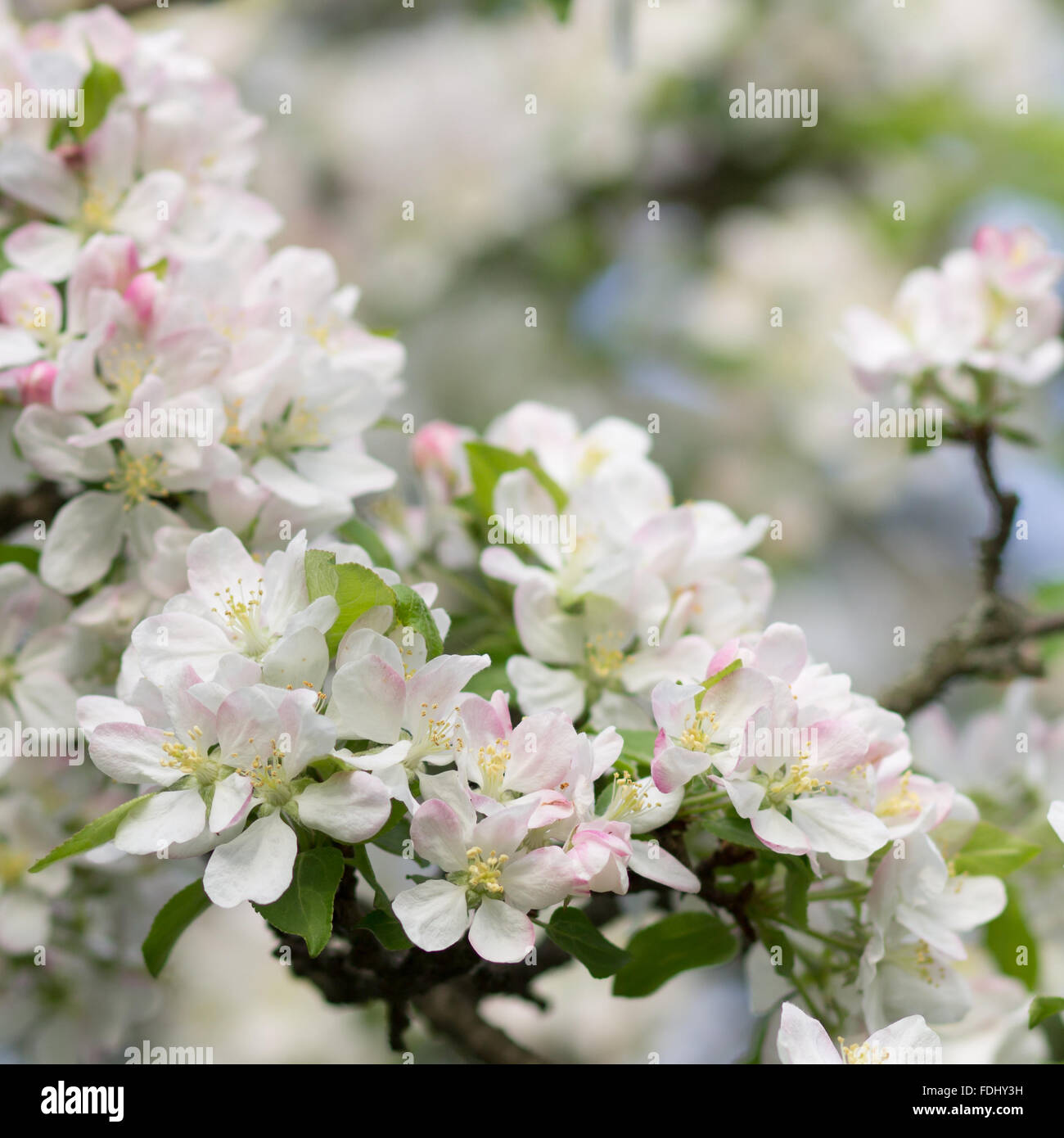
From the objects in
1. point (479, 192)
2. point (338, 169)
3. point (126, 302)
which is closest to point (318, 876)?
point (126, 302)

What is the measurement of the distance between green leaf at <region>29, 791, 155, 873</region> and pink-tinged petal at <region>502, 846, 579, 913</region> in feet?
0.52

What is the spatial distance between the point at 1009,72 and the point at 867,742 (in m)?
2.14

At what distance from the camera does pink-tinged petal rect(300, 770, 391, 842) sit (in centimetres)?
51

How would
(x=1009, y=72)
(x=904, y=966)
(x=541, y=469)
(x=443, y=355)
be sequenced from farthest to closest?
1. (x=443, y=355)
2. (x=1009, y=72)
3. (x=541, y=469)
4. (x=904, y=966)

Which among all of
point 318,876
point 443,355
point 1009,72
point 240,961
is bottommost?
point 240,961

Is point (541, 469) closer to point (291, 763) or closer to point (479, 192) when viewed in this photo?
point (291, 763)

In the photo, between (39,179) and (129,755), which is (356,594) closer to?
(129,755)

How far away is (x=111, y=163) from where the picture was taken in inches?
30.5

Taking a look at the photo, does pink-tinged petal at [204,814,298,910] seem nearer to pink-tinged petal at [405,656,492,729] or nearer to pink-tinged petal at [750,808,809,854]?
pink-tinged petal at [405,656,492,729]

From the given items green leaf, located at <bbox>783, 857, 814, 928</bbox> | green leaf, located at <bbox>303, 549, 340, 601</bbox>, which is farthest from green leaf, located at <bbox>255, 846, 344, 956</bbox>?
green leaf, located at <bbox>783, 857, 814, 928</bbox>

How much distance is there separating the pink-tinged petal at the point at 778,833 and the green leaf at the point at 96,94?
→ 586 millimetres

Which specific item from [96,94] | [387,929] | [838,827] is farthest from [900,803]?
[96,94]

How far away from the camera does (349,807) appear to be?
52 centimetres
